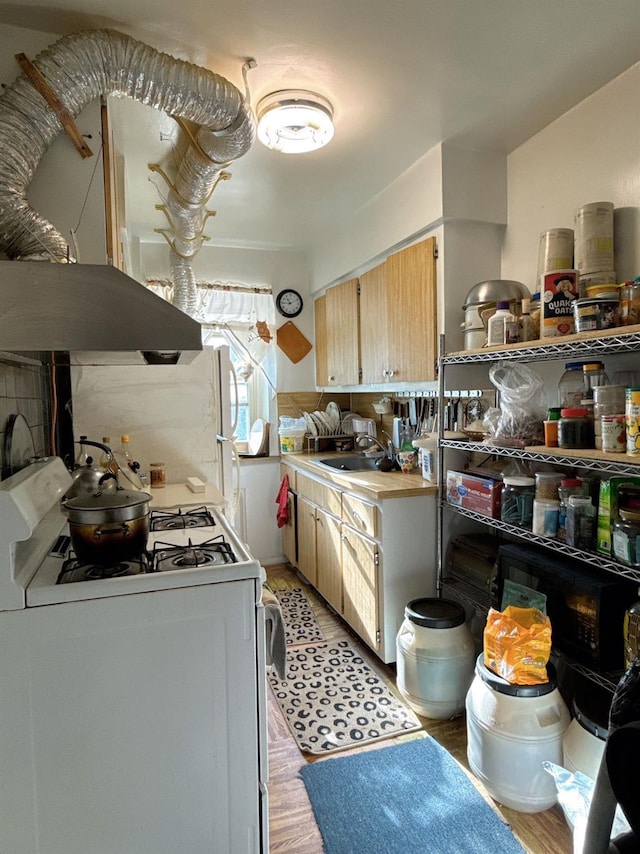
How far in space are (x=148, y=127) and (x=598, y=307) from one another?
1922mm

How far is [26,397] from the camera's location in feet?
6.56

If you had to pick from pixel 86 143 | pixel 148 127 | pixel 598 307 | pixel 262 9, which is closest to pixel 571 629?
pixel 598 307

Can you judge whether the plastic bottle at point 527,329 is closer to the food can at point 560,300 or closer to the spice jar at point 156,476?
the food can at point 560,300

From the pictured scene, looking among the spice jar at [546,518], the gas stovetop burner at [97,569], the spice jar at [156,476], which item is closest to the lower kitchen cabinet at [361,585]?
the spice jar at [546,518]

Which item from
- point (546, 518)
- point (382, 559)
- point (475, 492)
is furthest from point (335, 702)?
point (546, 518)

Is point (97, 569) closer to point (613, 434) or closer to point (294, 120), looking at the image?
point (613, 434)

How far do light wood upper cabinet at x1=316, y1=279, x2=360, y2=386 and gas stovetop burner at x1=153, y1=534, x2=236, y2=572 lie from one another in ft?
6.57

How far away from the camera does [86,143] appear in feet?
5.61

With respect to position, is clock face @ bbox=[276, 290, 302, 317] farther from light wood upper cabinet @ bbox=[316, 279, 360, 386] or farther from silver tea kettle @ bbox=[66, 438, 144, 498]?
silver tea kettle @ bbox=[66, 438, 144, 498]

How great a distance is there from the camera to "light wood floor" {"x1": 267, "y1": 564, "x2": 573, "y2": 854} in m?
1.50

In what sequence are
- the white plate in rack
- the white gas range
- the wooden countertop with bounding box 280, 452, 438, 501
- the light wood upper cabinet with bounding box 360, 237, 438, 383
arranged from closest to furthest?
the white gas range < the wooden countertop with bounding box 280, 452, 438, 501 < the light wood upper cabinet with bounding box 360, 237, 438, 383 < the white plate in rack

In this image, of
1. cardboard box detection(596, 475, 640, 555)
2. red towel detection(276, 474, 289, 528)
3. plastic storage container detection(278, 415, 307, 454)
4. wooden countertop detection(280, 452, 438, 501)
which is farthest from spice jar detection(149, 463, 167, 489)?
cardboard box detection(596, 475, 640, 555)

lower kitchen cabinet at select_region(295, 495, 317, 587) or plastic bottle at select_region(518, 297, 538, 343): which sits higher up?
plastic bottle at select_region(518, 297, 538, 343)

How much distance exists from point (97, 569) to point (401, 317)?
2024 millimetres
